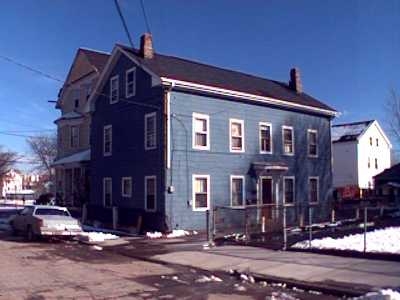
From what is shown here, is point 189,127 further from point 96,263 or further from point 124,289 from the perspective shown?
point 124,289

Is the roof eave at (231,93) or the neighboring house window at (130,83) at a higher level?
the neighboring house window at (130,83)

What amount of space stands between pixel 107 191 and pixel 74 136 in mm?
11050

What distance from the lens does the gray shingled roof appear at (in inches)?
1031

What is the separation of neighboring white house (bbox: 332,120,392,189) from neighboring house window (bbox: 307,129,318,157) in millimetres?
30518

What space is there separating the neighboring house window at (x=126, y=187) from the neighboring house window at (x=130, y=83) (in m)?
4.23

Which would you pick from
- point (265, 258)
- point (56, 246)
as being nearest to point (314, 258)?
point (265, 258)

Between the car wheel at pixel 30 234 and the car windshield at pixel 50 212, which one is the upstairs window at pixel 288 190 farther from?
the car wheel at pixel 30 234

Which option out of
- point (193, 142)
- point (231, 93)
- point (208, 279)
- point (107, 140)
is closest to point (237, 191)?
point (193, 142)

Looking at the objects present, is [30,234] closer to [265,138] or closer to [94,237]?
[94,237]

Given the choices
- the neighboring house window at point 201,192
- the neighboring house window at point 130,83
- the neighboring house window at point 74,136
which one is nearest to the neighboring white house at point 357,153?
the neighboring house window at point 74,136

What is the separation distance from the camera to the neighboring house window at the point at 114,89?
1140 inches

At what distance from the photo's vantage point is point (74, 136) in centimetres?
3941

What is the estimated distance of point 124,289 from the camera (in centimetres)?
1084

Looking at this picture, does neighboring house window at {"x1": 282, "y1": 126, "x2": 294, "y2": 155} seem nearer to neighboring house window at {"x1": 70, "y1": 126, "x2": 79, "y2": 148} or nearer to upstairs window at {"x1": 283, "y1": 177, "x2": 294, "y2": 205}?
upstairs window at {"x1": 283, "y1": 177, "x2": 294, "y2": 205}
